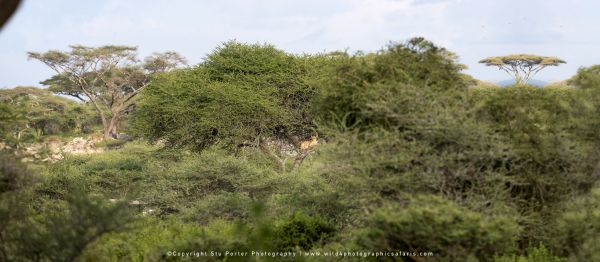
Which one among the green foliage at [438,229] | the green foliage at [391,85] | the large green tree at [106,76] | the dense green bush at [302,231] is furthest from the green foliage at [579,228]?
the large green tree at [106,76]

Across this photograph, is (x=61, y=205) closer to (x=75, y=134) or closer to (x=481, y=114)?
(x=481, y=114)

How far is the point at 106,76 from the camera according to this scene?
197 feet

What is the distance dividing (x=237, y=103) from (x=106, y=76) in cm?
3693

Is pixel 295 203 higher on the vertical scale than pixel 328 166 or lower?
lower

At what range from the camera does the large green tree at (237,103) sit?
27016 millimetres

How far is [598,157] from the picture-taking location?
11109 millimetres

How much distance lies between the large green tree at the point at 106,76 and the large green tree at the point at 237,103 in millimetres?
29840

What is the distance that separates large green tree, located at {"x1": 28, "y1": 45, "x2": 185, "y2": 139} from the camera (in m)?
57.2

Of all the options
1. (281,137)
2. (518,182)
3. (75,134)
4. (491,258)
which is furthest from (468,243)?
(75,134)

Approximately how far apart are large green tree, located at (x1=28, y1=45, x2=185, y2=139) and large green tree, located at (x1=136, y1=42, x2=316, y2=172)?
97.9ft

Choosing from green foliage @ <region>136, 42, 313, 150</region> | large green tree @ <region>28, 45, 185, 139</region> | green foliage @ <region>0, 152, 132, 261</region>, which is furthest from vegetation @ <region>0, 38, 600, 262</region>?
large green tree @ <region>28, 45, 185, 139</region>

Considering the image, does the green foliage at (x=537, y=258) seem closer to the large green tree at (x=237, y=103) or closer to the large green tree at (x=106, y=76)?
the large green tree at (x=237, y=103)

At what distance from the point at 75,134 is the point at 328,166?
5929 cm

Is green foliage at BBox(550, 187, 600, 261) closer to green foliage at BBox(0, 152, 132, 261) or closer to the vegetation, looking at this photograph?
the vegetation
